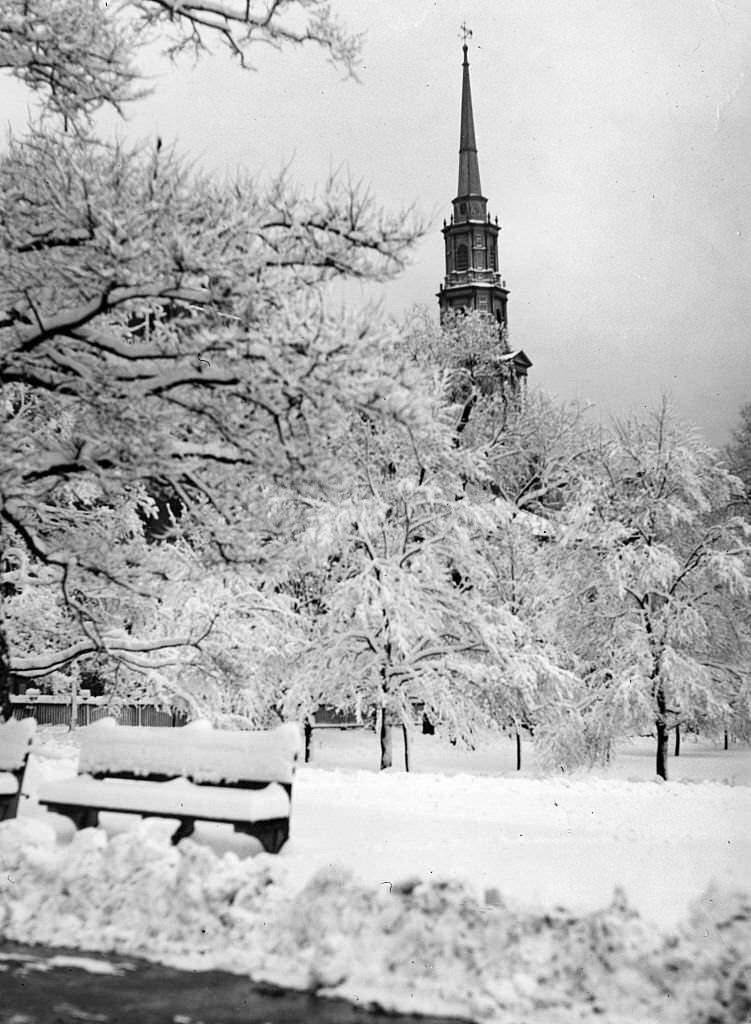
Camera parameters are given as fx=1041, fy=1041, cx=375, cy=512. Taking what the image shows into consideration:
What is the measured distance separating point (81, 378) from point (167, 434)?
36.6 inches

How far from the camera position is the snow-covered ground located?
507cm

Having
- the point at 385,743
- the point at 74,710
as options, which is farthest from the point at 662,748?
the point at 74,710

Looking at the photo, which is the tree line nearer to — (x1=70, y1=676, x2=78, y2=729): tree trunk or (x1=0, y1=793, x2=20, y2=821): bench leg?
(x1=0, y1=793, x2=20, y2=821): bench leg

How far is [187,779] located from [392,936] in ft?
12.6

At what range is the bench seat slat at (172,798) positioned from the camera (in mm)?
8078

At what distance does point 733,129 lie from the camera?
26.4ft

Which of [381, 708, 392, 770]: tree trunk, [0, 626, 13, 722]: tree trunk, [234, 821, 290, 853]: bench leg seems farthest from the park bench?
[381, 708, 392, 770]: tree trunk

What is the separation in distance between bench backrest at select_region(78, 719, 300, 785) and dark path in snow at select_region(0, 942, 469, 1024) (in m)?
2.91

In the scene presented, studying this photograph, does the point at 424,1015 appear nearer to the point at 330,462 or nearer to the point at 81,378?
the point at 330,462

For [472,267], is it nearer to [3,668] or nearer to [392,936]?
[3,668]

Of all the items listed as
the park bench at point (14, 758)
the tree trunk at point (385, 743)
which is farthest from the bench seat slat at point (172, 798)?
the tree trunk at point (385, 743)

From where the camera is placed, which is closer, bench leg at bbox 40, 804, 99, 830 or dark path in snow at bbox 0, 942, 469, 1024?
dark path in snow at bbox 0, 942, 469, 1024

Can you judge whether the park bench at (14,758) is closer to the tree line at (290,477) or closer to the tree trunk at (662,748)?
the tree line at (290,477)

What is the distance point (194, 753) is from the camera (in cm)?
908
